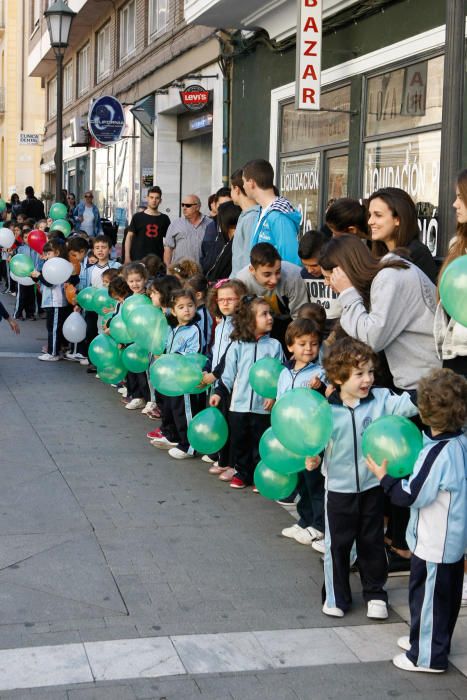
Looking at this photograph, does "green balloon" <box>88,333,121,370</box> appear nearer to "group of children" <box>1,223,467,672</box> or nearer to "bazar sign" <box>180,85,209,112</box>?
"group of children" <box>1,223,467,672</box>

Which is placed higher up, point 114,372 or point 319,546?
point 114,372

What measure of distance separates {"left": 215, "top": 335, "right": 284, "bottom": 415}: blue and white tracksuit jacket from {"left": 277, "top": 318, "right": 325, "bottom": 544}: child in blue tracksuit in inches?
31.0

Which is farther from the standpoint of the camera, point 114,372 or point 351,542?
point 114,372

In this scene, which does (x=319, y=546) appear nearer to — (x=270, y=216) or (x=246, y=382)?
(x=246, y=382)

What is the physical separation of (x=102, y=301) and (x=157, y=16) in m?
11.3

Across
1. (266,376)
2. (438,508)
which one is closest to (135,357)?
(266,376)

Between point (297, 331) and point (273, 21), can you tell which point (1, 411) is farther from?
point (273, 21)

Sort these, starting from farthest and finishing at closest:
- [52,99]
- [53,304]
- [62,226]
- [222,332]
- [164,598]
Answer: [52,99], [62,226], [53,304], [222,332], [164,598]

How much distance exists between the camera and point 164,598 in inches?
192

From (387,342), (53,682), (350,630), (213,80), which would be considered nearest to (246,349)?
(387,342)

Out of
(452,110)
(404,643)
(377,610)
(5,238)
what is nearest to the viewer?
(404,643)

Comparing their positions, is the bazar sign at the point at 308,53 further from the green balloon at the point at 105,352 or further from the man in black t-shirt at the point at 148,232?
the green balloon at the point at 105,352

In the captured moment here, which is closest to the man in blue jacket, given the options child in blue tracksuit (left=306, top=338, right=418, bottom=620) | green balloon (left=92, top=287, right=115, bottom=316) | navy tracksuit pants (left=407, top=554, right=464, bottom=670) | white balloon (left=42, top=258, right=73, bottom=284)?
child in blue tracksuit (left=306, top=338, right=418, bottom=620)

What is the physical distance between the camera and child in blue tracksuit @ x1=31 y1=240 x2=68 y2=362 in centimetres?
1195
